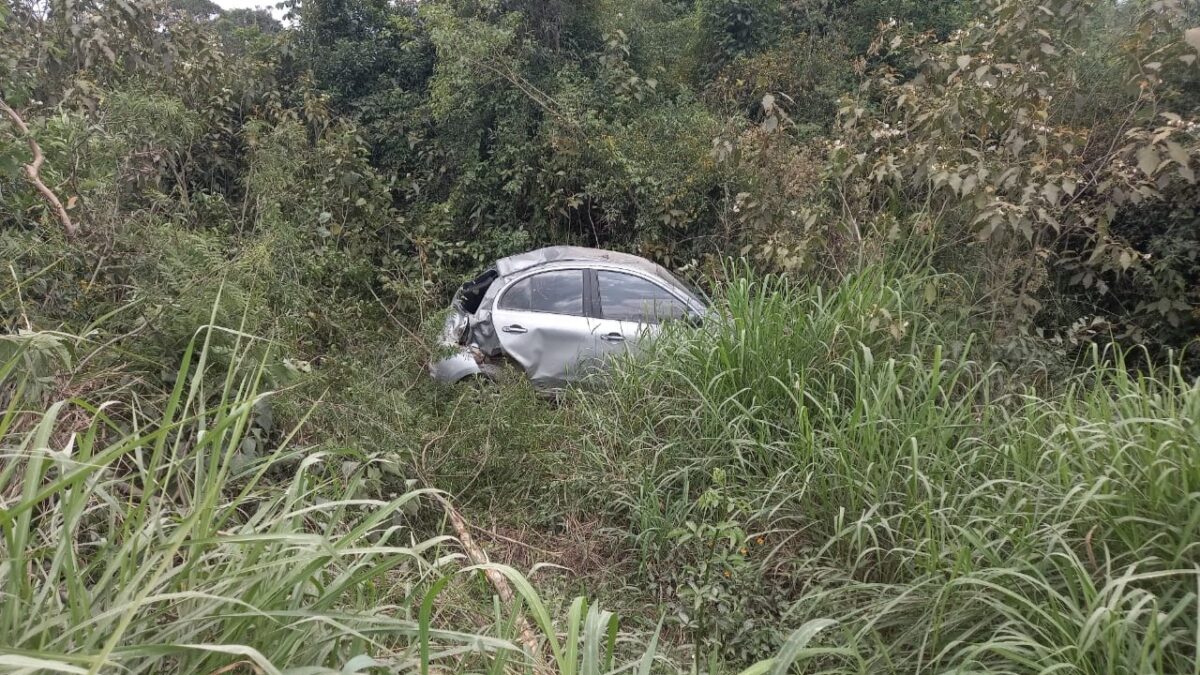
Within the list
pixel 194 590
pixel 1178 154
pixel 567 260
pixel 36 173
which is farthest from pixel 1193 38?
pixel 36 173

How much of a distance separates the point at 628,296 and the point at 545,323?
69cm

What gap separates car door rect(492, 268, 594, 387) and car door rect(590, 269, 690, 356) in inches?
4.0

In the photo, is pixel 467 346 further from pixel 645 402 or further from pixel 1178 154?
pixel 1178 154

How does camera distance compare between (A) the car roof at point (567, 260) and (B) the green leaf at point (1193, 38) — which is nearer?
(B) the green leaf at point (1193, 38)

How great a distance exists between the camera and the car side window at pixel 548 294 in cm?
589

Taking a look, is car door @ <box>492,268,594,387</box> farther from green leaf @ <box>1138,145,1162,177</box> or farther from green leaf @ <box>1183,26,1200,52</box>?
green leaf @ <box>1183,26,1200,52</box>

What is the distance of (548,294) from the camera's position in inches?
Result: 235

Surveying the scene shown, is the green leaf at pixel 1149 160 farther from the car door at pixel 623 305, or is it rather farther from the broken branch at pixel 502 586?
the broken branch at pixel 502 586

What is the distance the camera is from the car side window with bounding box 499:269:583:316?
5.89 meters

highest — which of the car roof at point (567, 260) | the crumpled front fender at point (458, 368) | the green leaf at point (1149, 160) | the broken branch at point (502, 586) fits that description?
the green leaf at point (1149, 160)

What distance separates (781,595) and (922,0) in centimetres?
997

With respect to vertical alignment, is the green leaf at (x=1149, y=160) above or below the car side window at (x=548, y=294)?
above

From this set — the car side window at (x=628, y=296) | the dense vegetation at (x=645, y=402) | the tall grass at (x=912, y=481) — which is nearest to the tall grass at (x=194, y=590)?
the dense vegetation at (x=645, y=402)

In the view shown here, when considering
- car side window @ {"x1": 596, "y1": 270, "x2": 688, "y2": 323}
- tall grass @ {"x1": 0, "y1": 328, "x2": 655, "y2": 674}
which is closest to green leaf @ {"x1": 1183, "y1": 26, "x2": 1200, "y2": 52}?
car side window @ {"x1": 596, "y1": 270, "x2": 688, "y2": 323}
